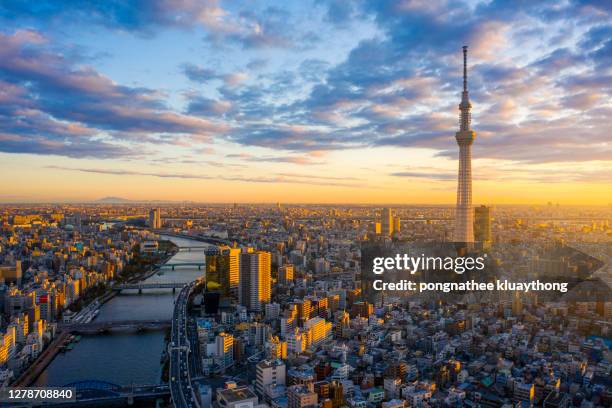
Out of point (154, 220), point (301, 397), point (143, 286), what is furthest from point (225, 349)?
point (154, 220)

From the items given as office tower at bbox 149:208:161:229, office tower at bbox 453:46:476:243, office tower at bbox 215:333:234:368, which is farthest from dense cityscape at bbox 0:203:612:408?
office tower at bbox 149:208:161:229

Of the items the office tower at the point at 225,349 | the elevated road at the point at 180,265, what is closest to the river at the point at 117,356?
the office tower at the point at 225,349

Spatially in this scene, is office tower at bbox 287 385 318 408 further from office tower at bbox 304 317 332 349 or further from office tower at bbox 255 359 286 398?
office tower at bbox 304 317 332 349

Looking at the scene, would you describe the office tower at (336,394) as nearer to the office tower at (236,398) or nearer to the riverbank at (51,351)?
the office tower at (236,398)

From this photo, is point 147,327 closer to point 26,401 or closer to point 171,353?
point 171,353

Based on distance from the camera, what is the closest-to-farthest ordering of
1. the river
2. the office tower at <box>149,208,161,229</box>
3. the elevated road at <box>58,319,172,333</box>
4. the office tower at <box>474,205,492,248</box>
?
the river
the elevated road at <box>58,319,172,333</box>
the office tower at <box>474,205,492,248</box>
the office tower at <box>149,208,161,229</box>

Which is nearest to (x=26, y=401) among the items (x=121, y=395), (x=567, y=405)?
(x=121, y=395)
